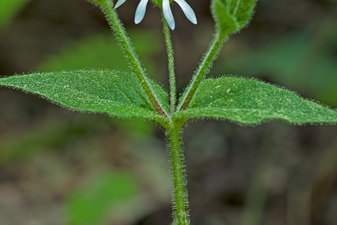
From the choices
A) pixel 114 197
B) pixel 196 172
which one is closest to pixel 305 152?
pixel 196 172

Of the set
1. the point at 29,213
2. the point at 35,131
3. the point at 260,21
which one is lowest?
the point at 29,213

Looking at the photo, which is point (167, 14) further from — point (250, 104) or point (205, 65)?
point (250, 104)

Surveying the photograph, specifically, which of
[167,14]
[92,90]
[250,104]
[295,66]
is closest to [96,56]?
[295,66]

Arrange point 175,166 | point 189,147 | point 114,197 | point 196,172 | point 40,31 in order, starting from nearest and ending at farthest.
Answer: point 175,166 → point 114,197 → point 196,172 → point 189,147 → point 40,31

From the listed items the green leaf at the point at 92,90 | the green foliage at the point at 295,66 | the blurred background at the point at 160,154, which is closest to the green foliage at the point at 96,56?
the blurred background at the point at 160,154

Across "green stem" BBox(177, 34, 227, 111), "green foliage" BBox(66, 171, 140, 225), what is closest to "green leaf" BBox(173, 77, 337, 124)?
"green stem" BBox(177, 34, 227, 111)

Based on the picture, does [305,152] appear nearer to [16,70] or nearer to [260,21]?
[260,21]

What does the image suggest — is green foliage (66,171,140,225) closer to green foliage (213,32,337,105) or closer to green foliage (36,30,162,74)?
green foliage (36,30,162,74)

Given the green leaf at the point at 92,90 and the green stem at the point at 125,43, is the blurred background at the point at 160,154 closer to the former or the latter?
the green leaf at the point at 92,90
